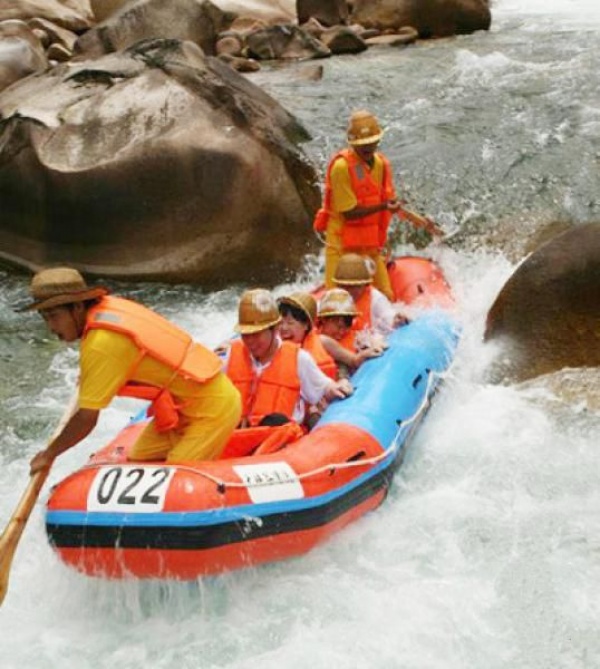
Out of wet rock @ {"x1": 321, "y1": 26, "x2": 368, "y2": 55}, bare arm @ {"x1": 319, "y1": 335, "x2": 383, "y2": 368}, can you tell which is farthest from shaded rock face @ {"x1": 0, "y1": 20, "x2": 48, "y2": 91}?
bare arm @ {"x1": 319, "y1": 335, "x2": 383, "y2": 368}

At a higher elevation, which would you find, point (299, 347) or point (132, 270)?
point (299, 347)

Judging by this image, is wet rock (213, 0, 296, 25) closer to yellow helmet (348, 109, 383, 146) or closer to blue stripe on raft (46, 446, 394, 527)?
yellow helmet (348, 109, 383, 146)

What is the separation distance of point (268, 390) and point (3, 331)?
407cm

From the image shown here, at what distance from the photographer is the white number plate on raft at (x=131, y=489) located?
5031 mm

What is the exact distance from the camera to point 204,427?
17.5 feet

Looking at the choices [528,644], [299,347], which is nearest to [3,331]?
[299,347]

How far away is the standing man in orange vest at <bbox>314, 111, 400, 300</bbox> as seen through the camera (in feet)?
26.4

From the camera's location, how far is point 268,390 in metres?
6.00

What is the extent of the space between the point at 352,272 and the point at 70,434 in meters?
3.13

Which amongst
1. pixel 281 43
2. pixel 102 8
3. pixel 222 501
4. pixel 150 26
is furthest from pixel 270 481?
pixel 102 8

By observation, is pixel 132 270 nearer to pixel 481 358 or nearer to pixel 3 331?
pixel 3 331

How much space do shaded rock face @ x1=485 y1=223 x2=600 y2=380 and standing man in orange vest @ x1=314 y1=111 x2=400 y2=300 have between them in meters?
1.12

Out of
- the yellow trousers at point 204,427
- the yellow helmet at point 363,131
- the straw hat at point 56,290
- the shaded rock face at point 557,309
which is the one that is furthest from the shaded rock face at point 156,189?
the straw hat at point 56,290

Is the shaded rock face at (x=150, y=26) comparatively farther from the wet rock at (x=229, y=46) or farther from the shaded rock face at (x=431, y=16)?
the shaded rock face at (x=431, y=16)
